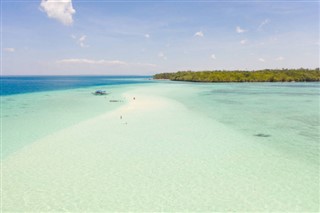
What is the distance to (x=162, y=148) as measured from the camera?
14750 mm

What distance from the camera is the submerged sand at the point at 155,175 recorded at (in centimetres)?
879

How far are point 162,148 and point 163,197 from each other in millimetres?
5602

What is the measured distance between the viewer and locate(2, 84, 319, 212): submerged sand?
28.8ft

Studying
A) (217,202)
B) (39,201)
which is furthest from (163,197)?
(39,201)

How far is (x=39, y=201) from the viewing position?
892 centimetres

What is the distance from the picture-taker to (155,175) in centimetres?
1109

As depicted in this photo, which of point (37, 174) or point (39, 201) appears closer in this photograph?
point (39, 201)

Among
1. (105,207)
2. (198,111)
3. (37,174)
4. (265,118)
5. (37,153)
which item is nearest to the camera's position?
(105,207)

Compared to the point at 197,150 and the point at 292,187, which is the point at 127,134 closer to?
the point at 197,150

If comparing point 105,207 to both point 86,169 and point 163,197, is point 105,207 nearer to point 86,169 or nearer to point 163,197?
point 163,197

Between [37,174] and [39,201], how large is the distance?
2.53 meters

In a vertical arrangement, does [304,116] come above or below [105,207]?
above

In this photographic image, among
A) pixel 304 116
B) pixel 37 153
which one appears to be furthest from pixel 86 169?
pixel 304 116

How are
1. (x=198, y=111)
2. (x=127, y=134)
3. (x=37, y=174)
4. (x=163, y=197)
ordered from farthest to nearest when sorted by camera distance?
1. (x=198, y=111)
2. (x=127, y=134)
3. (x=37, y=174)
4. (x=163, y=197)
